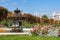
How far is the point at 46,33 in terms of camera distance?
1533 centimetres

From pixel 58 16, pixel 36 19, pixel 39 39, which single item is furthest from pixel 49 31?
pixel 58 16

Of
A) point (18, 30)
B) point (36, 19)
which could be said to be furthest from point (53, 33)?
point (36, 19)

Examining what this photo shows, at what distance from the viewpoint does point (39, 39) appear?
11.9 metres

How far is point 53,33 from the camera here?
1598 centimetres

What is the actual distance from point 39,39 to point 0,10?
46216mm

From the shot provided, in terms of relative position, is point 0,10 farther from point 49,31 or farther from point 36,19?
point 49,31

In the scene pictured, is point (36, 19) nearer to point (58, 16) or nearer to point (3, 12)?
point (3, 12)

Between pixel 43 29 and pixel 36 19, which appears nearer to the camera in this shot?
pixel 43 29

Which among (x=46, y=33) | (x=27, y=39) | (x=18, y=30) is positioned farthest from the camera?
(x=18, y=30)

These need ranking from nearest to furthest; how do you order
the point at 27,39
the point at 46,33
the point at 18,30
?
1. the point at 27,39
2. the point at 46,33
3. the point at 18,30

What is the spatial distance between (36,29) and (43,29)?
487 mm

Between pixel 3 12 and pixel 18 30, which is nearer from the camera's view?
pixel 18 30

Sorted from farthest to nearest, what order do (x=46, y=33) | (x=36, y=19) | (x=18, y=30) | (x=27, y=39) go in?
(x=36, y=19) < (x=18, y=30) < (x=46, y=33) < (x=27, y=39)

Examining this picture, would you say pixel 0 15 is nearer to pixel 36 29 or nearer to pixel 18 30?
pixel 18 30
